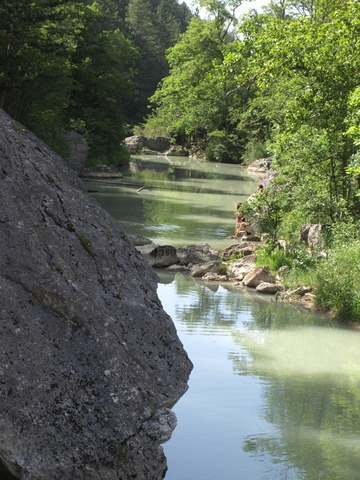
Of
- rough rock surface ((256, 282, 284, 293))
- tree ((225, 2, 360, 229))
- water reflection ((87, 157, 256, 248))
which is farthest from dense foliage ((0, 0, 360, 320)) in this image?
water reflection ((87, 157, 256, 248))

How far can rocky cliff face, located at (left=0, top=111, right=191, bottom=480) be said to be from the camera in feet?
11.6

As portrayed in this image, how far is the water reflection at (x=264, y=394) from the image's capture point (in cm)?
528

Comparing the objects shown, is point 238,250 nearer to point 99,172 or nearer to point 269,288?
point 269,288

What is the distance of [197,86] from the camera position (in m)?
64.7

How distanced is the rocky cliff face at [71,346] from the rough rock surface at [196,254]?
33.6 ft

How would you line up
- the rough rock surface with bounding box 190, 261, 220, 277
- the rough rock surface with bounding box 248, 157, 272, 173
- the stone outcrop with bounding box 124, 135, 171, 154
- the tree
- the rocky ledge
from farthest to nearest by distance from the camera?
the stone outcrop with bounding box 124, 135, 171, 154, the rough rock surface with bounding box 248, 157, 272, 173, the rough rock surface with bounding box 190, 261, 220, 277, the rocky ledge, the tree

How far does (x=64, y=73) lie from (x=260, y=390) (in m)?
21.4

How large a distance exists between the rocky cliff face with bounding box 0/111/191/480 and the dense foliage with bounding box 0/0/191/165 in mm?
20094

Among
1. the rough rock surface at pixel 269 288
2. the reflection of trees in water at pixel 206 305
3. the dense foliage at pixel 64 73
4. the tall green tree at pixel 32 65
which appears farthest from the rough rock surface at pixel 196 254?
the dense foliage at pixel 64 73

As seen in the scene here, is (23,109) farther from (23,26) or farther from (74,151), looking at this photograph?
(74,151)

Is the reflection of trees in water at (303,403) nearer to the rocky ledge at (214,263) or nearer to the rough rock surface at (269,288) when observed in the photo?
the rough rock surface at (269,288)

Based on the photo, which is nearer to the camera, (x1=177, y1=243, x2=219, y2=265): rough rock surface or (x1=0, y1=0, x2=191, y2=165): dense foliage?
(x1=177, y1=243, x2=219, y2=265): rough rock surface

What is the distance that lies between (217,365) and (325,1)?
1459 cm

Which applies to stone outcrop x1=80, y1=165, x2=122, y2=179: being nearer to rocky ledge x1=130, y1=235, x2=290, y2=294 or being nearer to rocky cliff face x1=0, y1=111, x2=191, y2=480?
rocky ledge x1=130, y1=235, x2=290, y2=294
